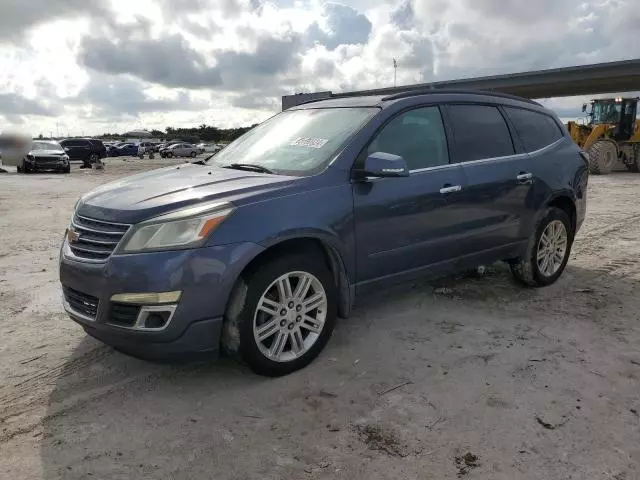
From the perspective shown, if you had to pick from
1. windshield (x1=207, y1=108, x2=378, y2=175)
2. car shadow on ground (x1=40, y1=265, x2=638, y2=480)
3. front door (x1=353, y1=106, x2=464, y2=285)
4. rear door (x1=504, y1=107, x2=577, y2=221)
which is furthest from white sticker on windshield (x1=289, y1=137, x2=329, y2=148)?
rear door (x1=504, y1=107, x2=577, y2=221)

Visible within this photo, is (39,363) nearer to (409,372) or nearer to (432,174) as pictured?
(409,372)

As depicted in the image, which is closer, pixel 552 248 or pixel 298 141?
pixel 298 141

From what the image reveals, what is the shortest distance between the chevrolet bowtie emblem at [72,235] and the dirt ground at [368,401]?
84 centimetres

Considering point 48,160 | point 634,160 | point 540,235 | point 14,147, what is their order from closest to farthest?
point 540,235 < point 634,160 < point 14,147 < point 48,160

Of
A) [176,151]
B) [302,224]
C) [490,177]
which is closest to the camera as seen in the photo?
[302,224]

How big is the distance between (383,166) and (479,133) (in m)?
1.49

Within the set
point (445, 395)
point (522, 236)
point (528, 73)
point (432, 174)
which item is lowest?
point (445, 395)

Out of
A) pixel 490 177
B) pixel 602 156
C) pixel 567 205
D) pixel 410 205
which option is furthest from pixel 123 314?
pixel 602 156

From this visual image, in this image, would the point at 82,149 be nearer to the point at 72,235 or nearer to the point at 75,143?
the point at 75,143

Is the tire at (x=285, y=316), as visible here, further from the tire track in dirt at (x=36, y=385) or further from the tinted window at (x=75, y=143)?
the tinted window at (x=75, y=143)

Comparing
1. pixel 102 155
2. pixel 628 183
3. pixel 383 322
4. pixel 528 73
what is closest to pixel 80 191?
pixel 383 322

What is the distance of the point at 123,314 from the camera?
305 centimetres

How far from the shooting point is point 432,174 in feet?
13.6

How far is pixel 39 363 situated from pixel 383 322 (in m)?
2.48
